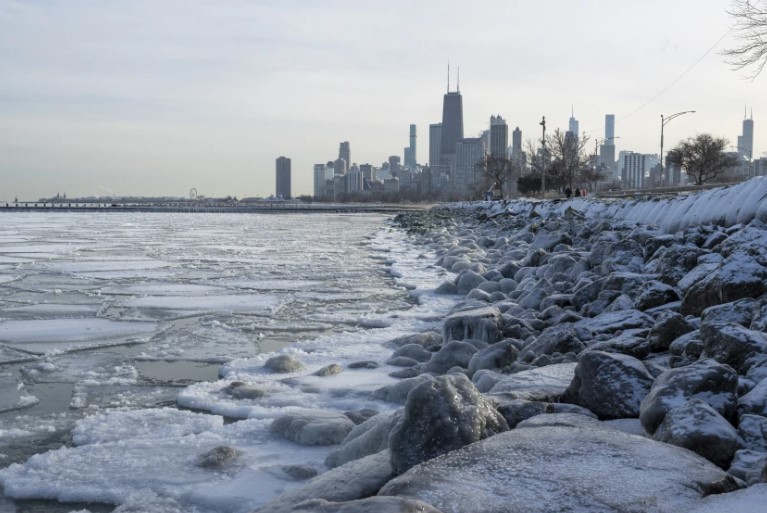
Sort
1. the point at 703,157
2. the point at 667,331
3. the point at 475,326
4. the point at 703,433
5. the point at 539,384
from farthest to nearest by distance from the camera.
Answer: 1. the point at 703,157
2. the point at 475,326
3. the point at 667,331
4. the point at 539,384
5. the point at 703,433

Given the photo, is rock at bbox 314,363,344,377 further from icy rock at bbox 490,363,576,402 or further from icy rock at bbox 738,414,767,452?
icy rock at bbox 738,414,767,452

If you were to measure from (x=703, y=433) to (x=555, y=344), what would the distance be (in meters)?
2.41

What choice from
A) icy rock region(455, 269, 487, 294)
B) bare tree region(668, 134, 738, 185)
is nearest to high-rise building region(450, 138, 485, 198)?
bare tree region(668, 134, 738, 185)

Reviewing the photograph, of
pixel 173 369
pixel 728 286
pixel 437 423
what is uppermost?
pixel 728 286

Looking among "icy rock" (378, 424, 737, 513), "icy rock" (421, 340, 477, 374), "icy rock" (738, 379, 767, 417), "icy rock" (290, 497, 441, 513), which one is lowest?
"icy rock" (421, 340, 477, 374)

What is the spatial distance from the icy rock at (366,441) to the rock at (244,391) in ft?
4.67

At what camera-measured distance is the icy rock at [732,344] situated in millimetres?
3756

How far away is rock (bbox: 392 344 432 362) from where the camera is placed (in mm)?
6264

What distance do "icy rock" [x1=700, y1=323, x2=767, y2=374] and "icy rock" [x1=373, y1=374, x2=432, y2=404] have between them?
1728 mm

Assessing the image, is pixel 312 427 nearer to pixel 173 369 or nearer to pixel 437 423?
pixel 437 423

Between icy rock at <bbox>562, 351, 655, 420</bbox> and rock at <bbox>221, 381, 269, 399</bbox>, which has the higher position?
icy rock at <bbox>562, 351, 655, 420</bbox>

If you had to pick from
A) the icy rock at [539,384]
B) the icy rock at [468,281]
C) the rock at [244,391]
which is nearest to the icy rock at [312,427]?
the rock at [244,391]

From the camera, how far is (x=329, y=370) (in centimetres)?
582

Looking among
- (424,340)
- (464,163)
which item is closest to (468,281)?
(424,340)
